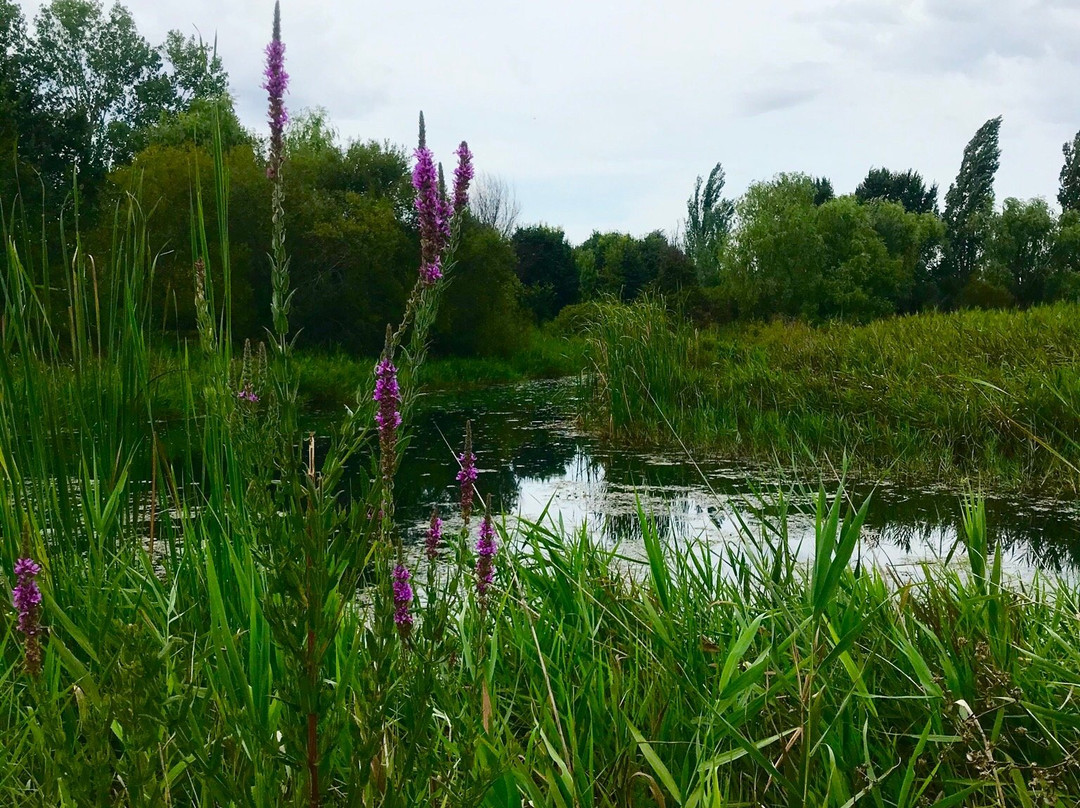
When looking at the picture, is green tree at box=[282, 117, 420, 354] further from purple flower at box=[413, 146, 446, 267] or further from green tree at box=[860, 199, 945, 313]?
green tree at box=[860, 199, 945, 313]

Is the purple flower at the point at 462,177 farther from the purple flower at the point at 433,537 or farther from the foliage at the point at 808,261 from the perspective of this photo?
the foliage at the point at 808,261

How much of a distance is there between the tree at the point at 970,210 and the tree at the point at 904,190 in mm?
2107

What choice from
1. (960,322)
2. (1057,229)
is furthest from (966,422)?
(1057,229)

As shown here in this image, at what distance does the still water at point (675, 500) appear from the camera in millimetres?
4617

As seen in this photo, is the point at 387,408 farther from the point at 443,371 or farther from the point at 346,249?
the point at 443,371

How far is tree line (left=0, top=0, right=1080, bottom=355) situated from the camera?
46.3 feet

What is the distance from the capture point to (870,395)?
7.90 meters

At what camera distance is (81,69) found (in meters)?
27.4

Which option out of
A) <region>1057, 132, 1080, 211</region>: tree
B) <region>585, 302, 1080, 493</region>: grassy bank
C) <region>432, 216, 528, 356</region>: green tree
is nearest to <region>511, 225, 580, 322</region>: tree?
<region>432, 216, 528, 356</region>: green tree

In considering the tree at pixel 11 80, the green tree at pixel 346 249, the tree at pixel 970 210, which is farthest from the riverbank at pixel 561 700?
the tree at pixel 970 210

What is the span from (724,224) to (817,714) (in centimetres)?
4244

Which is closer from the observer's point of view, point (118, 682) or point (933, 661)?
point (118, 682)

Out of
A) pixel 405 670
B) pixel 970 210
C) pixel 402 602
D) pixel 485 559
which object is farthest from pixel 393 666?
pixel 970 210

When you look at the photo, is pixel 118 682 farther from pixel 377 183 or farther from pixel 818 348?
pixel 377 183
